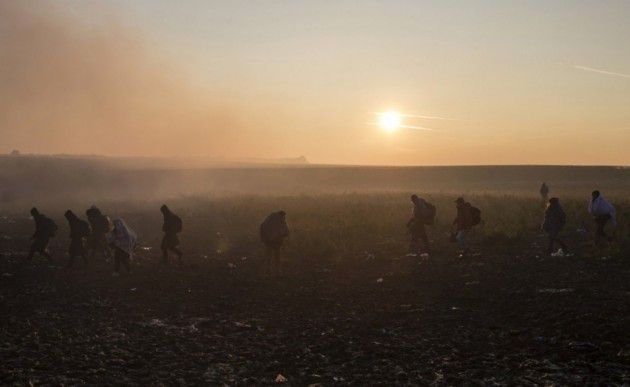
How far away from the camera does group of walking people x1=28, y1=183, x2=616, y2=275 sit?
16.1 meters

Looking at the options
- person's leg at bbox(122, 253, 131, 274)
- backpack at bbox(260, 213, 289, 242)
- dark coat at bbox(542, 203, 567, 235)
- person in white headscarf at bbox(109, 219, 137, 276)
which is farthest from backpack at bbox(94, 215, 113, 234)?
dark coat at bbox(542, 203, 567, 235)

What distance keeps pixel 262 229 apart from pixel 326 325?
515 cm

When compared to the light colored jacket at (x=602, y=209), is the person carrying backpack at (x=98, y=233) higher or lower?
lower

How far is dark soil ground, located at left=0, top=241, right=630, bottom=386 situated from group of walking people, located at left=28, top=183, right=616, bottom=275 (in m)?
0.80

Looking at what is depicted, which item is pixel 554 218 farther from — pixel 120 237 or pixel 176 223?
pixel 120 237

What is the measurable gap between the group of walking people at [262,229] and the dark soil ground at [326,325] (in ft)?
2.62

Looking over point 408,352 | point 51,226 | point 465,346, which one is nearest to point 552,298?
point 465,346

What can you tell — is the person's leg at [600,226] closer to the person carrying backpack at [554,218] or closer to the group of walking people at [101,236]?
the person carrying backpack at [554,218]

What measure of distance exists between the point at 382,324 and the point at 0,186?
69015mm

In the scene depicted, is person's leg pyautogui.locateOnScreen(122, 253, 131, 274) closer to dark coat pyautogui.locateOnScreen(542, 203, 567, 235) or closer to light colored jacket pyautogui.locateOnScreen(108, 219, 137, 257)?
light colored jacket pyautogui.locateOnScreen(108, 219, 137, 257)

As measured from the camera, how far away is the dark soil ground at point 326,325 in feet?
27.6

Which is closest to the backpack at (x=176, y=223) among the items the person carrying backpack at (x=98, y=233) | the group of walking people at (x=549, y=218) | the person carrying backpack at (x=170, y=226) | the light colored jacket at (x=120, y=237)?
the person carrying backpack at (x=170, y=226)

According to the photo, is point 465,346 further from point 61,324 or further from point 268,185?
point 268,185

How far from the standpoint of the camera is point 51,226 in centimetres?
1798
